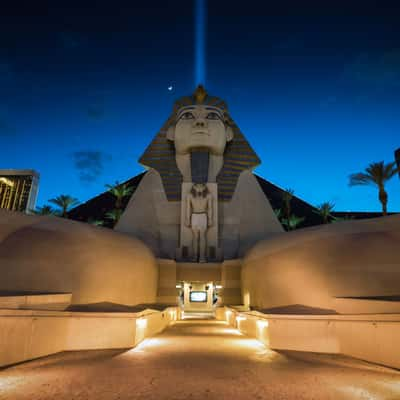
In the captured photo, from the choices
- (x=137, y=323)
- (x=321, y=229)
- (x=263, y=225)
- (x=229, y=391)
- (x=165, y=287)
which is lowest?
(x=229, y=391)

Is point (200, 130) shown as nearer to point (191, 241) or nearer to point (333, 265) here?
point (191, 241)

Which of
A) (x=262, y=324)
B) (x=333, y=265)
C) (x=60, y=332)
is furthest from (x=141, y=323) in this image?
(x=333, y=265)

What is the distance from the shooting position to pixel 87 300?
311 inches

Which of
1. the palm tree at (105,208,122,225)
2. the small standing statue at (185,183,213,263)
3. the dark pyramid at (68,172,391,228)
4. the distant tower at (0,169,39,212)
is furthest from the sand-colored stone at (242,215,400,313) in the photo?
the dark pyramid at (68,172,391,228)

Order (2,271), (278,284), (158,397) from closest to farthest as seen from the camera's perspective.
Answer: (158,397) < (2,271) < (278,284)

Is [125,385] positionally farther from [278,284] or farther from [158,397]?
[278,284]

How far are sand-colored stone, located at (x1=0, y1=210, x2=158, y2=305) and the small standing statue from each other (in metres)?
5.02

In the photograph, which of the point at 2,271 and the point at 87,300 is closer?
the point at 2,271

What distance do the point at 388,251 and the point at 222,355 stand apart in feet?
16.4

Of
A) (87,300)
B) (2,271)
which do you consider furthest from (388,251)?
(2,271)

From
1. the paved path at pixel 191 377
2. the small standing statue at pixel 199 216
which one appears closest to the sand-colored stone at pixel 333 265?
the paved path at pixel 191 377

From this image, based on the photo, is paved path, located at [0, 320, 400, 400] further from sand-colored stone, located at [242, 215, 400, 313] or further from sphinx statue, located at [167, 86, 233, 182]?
sphinx statue, located at [167, 86, 233, 182]

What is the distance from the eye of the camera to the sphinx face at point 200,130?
15672 mm

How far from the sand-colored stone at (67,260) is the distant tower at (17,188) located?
24.3 meters
